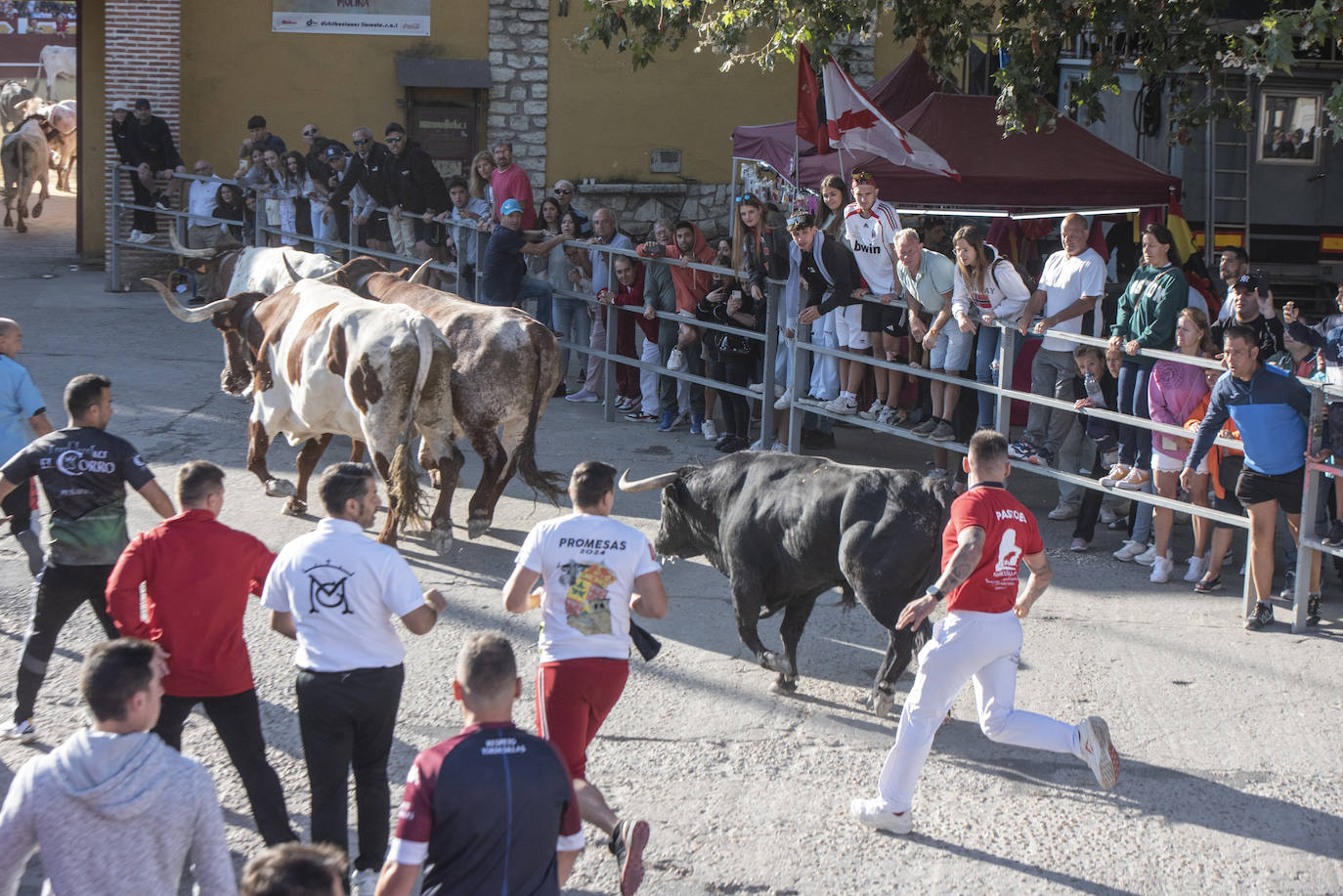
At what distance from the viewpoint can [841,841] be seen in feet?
16.2

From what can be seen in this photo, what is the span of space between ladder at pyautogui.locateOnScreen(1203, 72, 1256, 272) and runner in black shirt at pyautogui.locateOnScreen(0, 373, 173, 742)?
11843 millimetres

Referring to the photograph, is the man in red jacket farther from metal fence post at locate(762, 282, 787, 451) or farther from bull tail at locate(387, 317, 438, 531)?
metal fence post at locate(762, 282, 787, 451)

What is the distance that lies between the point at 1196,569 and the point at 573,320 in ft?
21.8

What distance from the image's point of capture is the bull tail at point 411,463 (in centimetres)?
795

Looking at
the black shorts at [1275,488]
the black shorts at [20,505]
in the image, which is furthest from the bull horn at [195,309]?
the black shorts at [1275,488]

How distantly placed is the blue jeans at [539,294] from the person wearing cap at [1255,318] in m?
5.65

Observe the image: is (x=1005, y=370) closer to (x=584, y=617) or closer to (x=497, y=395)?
(x=497, y=395)

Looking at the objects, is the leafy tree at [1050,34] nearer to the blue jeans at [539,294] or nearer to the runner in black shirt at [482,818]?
the blue jeans at [539,294]

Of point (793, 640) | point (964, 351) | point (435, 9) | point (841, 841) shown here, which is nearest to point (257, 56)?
point (435, 9)

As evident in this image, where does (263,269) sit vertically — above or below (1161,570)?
above

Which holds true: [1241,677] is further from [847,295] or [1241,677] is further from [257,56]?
[257,56]

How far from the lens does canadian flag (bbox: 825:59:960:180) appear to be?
11.0 metres

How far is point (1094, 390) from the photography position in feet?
27.5

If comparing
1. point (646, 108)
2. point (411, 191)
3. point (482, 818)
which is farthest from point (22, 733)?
point (646, 108)
